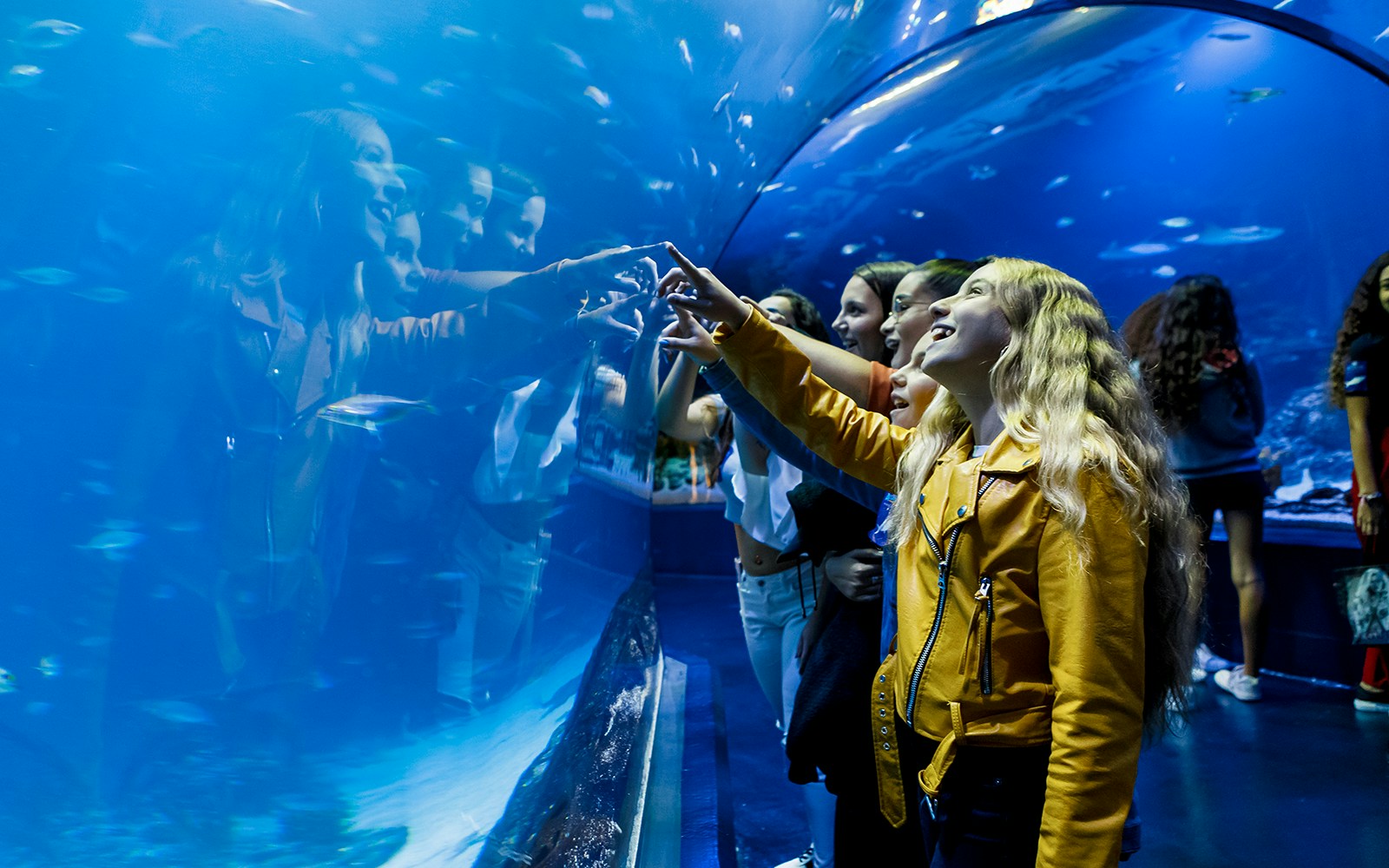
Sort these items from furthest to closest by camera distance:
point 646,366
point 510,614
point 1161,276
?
point 1161,276 < point 646,366 < point 510,614

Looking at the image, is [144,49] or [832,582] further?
[832,582]

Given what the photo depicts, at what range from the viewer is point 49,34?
1.28 meters

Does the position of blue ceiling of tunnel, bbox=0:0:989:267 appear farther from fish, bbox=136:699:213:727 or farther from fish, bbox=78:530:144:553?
fish, bbox=136:699:213:727

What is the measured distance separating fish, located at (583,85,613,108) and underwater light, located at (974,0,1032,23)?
2.81 metres

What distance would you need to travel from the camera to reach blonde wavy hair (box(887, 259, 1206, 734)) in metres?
1.44

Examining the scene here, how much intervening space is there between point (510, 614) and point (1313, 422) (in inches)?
283

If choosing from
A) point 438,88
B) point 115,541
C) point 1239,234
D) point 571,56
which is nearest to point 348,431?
point 115,541

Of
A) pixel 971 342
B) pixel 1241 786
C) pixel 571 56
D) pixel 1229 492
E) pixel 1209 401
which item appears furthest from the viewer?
pixel 1209 401

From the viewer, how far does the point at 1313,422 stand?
7223 mm

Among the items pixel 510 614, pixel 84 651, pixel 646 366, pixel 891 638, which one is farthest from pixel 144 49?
pixel 646 366

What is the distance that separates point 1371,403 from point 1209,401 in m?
0.94

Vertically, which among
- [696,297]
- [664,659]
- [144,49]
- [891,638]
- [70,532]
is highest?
[144,49]

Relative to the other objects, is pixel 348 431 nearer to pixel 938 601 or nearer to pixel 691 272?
pixel 691 272

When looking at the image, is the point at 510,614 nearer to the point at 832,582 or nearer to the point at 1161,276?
the point at 832,582
